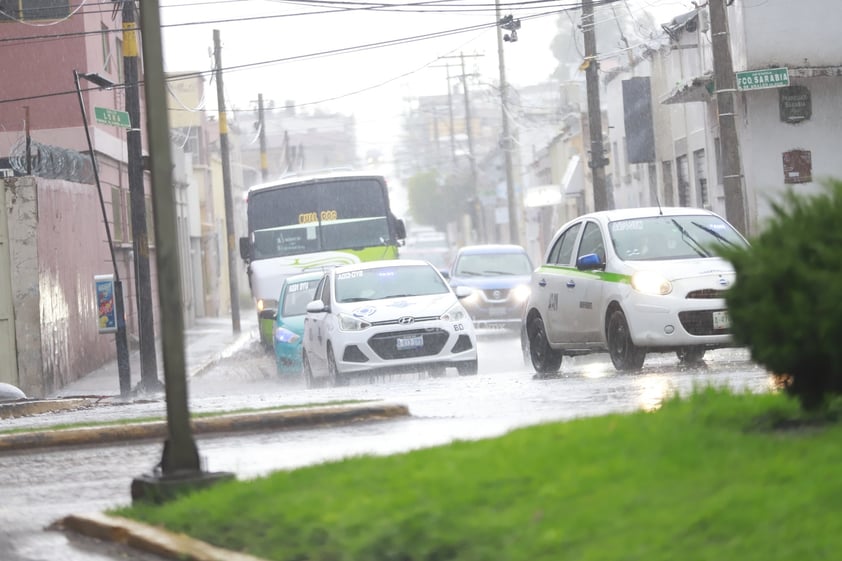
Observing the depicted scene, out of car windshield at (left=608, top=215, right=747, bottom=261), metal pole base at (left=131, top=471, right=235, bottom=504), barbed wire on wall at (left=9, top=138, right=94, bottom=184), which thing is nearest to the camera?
metal pole base at (left=131, top=471, right=235, bottom=504)

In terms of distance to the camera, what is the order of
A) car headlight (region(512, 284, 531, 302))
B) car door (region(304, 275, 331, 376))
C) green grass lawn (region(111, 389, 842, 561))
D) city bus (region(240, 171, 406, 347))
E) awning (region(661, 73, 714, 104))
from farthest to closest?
1. car headlight (region(512, 284, 531, 302))
2. awning (region(661, 73, 714, 104))
3. city bus (region(240, 171, 406, 347))
4. car door (region(304, 275, 331, 376))
5. green grass lawn (region(111, 389, 842, 561))

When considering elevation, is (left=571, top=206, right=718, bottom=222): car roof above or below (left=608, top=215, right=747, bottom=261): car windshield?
above

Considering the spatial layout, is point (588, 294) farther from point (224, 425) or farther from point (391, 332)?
point (224, 425)

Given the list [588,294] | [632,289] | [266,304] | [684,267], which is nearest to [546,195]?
[266,304]

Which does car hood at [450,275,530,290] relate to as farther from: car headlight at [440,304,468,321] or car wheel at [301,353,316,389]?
car headlight at [440,304,468,321]

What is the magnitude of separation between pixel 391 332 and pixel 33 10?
16887 mm

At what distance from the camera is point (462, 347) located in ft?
61.3

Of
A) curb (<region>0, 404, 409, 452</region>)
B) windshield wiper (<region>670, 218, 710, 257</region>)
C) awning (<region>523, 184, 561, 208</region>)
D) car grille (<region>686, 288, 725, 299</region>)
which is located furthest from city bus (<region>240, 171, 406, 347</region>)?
awning (<region>523, 184, 561, 208</region>)

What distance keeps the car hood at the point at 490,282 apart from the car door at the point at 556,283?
16.2 metres

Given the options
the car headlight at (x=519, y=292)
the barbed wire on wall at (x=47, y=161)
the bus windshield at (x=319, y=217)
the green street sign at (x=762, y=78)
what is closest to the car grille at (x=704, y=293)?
the green street sign at (x=762, y=78)

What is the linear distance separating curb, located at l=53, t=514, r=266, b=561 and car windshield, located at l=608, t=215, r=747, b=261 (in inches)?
335

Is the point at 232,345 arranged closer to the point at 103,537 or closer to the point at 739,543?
the point at 103,537

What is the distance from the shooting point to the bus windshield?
99.3 feet

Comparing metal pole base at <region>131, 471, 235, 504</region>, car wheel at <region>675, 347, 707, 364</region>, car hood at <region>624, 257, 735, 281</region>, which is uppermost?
car hood at <region>624, 257, 735, 281</region>
